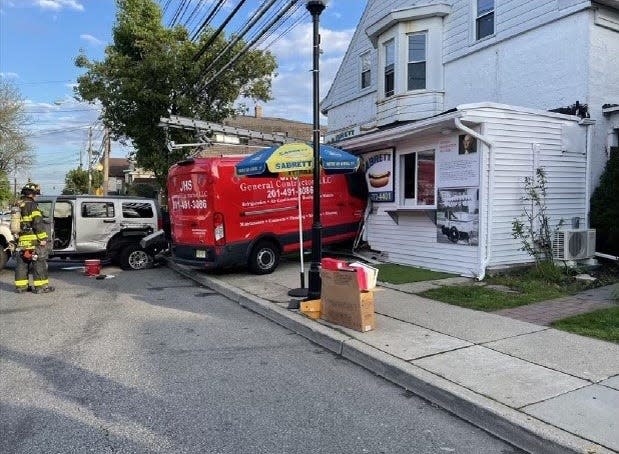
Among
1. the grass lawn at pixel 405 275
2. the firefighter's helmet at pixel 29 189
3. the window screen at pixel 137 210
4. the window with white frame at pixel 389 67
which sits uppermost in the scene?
the window with white frame at pixel 389 67

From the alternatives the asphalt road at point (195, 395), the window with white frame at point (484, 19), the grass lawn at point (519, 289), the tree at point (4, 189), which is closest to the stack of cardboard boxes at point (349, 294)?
the asphalt road at point (195, 395)

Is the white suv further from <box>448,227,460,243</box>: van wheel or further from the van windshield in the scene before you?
<box>448,227,460,243</box>: van wheel

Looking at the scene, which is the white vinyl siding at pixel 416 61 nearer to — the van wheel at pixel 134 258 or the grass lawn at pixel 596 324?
the van wheel at pixel 134 258

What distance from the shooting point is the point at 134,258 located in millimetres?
13945

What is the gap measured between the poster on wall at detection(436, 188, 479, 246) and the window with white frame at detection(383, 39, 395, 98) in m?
6.47

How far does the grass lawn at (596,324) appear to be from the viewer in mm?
6238

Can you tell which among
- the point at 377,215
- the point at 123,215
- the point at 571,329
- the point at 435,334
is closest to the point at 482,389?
the point at 435,334

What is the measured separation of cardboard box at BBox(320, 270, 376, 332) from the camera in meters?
6.59

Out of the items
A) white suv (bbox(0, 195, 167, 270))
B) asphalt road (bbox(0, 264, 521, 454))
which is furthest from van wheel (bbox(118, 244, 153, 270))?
asphalt road (bbox(0, 264, 521, 454))

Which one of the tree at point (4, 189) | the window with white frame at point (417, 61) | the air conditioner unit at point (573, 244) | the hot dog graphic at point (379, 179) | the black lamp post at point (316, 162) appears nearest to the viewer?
the black lamp post at point (316, 162)

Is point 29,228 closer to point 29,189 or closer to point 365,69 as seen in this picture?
point 29,189

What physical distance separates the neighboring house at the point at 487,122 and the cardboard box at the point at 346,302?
13.5 feet

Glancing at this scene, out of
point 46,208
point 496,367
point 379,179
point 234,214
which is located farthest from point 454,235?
point 46,208

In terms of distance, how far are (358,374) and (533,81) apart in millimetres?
9796
